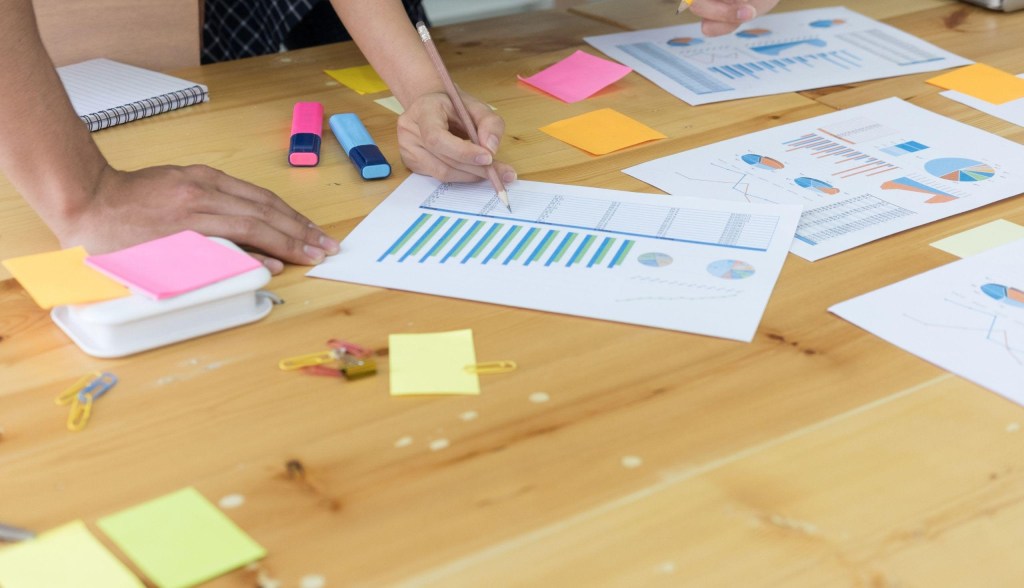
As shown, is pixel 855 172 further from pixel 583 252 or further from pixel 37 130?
pixel 37 130

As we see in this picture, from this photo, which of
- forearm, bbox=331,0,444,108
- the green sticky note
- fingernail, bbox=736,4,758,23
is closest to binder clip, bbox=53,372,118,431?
the green sticky note

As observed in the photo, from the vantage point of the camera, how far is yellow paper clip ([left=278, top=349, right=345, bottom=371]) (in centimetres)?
77

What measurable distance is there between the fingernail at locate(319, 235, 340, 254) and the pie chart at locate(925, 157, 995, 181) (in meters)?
0.63

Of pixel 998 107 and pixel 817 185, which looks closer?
pixel 817 185

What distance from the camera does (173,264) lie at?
2.69 ft

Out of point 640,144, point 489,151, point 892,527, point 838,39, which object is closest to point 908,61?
point 838,39

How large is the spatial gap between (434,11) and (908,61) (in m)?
2.10

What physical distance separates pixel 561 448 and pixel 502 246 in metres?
0.29

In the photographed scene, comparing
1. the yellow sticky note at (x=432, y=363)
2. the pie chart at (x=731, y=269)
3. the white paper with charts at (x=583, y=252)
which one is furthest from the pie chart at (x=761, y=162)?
the yellow sticky note at (x=432, y=363)

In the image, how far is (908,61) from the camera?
1410 mm

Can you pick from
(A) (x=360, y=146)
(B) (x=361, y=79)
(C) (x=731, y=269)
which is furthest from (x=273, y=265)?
(B) (x=361, y=79)

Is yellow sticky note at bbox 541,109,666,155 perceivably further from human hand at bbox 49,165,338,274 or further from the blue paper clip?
the blue paper clip

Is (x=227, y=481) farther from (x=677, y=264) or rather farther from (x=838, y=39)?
(x=838, y=39)

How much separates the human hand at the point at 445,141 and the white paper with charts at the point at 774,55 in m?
0.32
